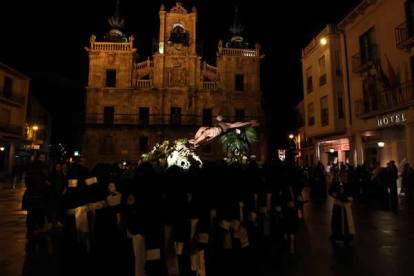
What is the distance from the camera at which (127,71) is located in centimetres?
3200

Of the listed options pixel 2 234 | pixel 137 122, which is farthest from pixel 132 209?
pixel 137 122

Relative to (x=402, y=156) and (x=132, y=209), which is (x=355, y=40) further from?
(x=132, y=209)

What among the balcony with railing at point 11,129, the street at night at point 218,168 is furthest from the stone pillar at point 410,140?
the balcony with railing at point 11,129

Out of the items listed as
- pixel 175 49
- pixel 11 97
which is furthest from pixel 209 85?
pixel 11 97

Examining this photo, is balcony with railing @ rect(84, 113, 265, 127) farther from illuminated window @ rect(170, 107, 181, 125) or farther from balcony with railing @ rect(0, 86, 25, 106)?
balcony with railing @ rect(0, 86, 25, 106)

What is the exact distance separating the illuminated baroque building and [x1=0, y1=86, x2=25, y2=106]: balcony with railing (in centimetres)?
630

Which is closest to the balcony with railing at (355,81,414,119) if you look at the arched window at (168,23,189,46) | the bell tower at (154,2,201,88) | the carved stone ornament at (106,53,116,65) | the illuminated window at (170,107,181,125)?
the illuminated window at (170,107,181,125)

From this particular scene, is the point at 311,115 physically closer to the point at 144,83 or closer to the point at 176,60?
the point at 176,60

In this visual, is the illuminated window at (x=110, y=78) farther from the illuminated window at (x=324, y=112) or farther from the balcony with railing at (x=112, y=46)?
the illuminated window at (x=324, y=112)

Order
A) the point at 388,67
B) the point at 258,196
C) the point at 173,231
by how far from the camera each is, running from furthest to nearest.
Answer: the point at 388,67
the point at 258,196
the point at 173,231

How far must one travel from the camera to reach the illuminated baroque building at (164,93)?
3064cm

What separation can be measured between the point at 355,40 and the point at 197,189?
17432 mm

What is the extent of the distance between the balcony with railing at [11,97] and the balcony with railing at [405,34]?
30.5 meters

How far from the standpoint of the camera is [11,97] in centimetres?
2875
